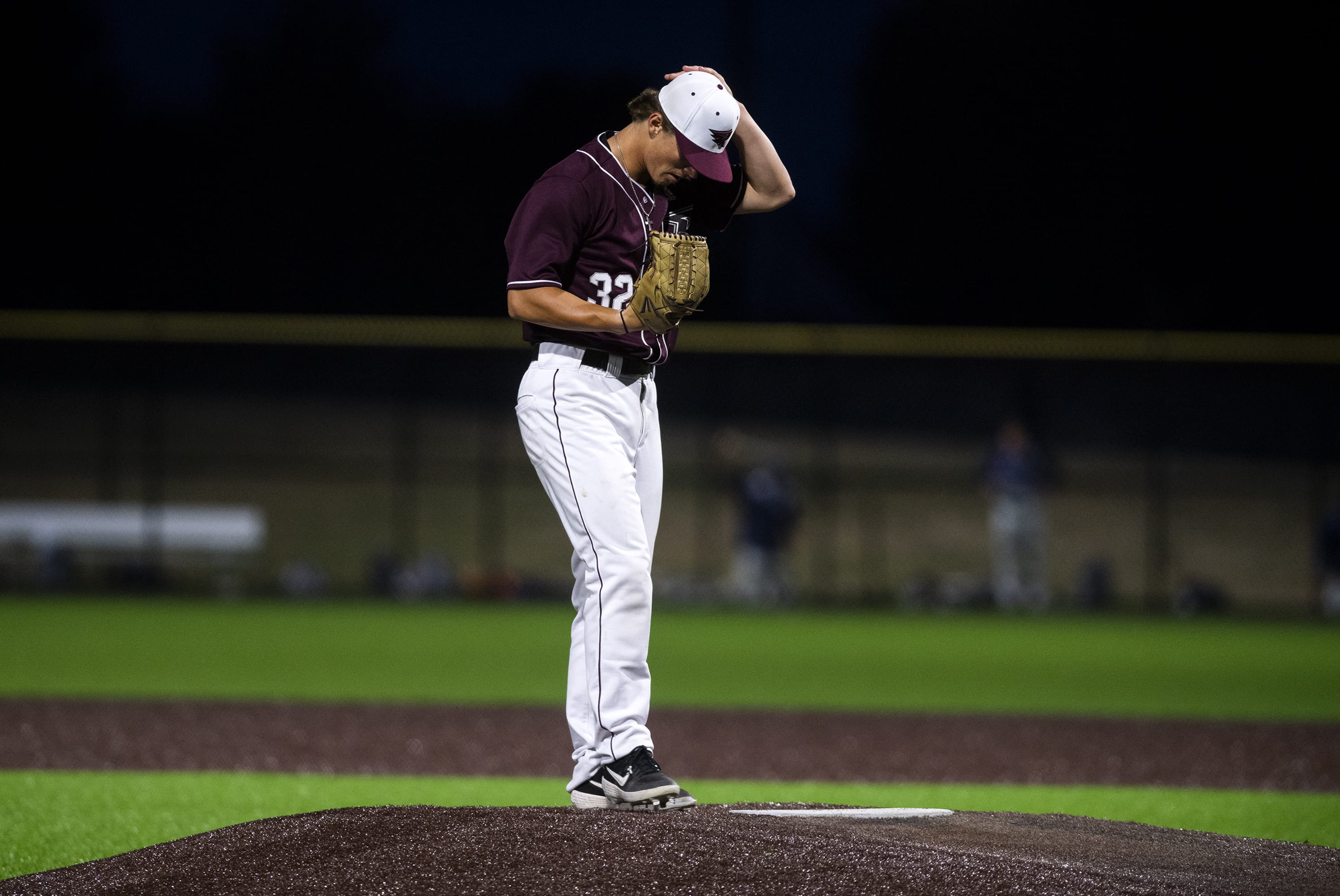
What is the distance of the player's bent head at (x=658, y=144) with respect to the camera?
4.27 meters

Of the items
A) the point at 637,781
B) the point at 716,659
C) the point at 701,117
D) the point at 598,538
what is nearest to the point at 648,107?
the point at 701,117

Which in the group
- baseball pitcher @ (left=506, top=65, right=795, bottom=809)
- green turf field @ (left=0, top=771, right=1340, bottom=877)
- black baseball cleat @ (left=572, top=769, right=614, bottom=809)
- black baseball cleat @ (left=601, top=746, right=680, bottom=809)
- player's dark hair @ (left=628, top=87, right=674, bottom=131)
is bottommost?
green turf field @ (left=0, top=771, right=1340, bottom=877)

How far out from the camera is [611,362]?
425cm

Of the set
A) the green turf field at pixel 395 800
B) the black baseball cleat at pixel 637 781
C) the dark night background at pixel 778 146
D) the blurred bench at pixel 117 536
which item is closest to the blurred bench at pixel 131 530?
the blurred bench at pixel 117 536

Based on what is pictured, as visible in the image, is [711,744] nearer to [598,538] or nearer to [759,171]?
[598,538]

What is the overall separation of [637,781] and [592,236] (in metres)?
1.54

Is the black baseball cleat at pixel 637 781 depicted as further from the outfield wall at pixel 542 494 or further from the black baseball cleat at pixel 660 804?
the outfield wall at pixel 542 494

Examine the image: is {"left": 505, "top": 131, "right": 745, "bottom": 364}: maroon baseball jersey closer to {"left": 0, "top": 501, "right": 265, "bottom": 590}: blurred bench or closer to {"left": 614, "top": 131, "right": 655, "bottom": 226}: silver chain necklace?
{"left": 614, "top": 131, "right": 655, "bottom": 226}: silver chain necklace

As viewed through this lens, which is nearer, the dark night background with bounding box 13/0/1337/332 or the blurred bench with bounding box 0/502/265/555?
the blurred bench with bounding box 0/502/265/555

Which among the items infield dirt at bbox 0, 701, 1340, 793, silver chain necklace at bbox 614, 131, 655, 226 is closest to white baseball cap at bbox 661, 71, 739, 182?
silver chain necklace at bbox 614, 131, 655, 226

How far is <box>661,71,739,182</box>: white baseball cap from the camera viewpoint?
Answer: 416 cm

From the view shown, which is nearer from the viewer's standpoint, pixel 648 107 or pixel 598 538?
pixel 598 538

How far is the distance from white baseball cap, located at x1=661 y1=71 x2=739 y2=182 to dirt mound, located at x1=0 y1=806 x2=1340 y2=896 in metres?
1.81

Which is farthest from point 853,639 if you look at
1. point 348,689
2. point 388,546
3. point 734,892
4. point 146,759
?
point 388,546
